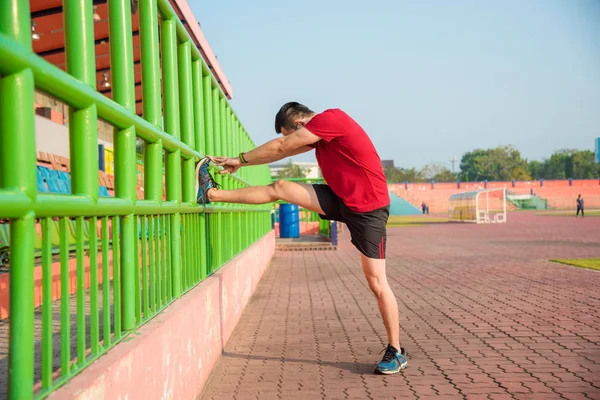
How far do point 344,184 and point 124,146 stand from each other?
1.98 m

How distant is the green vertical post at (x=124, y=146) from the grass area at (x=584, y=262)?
1045 centimetres

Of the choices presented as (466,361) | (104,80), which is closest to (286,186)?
(466,361)

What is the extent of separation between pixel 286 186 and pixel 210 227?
3.16 ft

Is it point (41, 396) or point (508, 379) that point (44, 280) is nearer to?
point (41, 396)

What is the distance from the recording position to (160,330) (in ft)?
10.0

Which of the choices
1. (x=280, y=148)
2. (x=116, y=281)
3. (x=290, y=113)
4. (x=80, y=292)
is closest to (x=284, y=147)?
(x=280, y=148)

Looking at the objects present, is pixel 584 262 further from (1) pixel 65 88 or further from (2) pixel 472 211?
(2) pixel 472 211

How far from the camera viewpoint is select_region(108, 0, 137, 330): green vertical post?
2791 mm

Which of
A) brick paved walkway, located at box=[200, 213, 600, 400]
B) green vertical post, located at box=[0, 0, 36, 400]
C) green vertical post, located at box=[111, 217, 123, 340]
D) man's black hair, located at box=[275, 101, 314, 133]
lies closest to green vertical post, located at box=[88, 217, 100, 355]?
green vertical post, located at box=[111, 217, 123, 340]

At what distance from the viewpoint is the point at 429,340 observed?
562 centimetres

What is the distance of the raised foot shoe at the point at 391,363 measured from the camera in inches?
175

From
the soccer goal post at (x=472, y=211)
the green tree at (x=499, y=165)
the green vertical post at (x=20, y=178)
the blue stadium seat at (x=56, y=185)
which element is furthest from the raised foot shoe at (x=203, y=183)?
the green tree at (x=499, y=165)

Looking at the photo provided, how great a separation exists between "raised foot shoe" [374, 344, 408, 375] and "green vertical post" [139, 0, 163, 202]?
1.95 metres

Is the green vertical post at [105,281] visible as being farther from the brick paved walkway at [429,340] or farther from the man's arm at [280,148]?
the man's arm at [280,148]
